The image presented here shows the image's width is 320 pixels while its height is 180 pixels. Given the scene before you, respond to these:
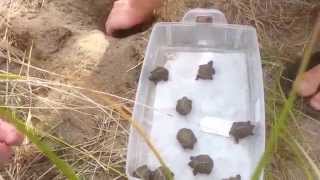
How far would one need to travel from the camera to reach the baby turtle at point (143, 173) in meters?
1.07

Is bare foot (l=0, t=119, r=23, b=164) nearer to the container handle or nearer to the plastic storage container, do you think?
the plastic storage container

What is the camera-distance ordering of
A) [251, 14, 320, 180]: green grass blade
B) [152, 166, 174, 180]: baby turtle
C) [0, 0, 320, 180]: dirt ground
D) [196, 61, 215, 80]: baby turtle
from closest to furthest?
[251, 14, 320, 180]: green grass blade < [152, 166, 174, 180]: baby turtle < [0, 0, 320, 180]: dirt ground < [196, 61, 215, 80]: baby turtle

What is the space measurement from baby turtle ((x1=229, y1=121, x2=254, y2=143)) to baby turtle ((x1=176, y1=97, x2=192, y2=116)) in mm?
119

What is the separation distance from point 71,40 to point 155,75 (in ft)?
0.90

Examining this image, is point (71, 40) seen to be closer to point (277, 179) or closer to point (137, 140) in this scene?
point (137, 140)

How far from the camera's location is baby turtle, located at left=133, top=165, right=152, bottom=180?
3.50ft

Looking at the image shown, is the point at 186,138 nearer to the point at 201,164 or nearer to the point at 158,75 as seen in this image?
the point at 201,164

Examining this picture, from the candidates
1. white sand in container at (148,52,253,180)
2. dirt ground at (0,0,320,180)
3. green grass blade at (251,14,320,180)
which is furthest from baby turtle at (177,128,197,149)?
green grass blade at (251,14,320,180)

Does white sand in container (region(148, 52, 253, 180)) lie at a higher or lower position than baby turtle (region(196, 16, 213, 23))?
lower

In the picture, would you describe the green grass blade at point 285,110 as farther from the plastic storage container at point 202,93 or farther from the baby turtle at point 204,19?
the baby turtle at point 204,19

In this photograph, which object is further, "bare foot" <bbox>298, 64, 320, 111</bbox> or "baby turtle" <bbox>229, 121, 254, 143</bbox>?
"bare foot" <bbox>298, 64, 320, 111</bbox>

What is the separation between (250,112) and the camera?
1.23 meters

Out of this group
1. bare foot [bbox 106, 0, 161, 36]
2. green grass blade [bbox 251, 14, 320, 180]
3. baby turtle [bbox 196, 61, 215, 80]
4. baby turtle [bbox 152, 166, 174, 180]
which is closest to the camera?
green grass blade [bbox 251, 14, 320, 180]

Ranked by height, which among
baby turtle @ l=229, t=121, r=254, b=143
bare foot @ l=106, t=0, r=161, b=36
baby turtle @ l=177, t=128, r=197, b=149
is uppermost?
bare foot @ l=106, t=0, r=161, b=36
